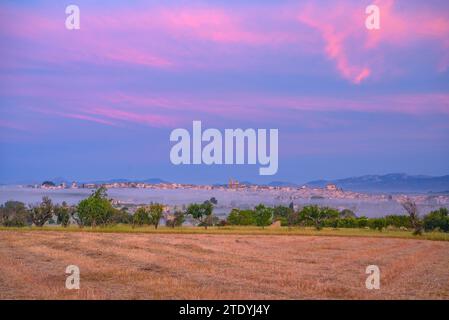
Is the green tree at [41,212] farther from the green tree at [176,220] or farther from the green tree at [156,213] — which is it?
the green tree at [176,220]

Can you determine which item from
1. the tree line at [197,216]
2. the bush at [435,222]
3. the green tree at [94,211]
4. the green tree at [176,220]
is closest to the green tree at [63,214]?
the tree line at [197,216]

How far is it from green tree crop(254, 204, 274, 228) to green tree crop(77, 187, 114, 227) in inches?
872

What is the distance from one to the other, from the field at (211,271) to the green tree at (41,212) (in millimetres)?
33986

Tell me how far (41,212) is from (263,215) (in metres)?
32.6

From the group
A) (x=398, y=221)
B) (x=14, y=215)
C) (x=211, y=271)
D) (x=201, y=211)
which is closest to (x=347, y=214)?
(x=398, y=221)

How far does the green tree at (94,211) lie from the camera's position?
82.4 m

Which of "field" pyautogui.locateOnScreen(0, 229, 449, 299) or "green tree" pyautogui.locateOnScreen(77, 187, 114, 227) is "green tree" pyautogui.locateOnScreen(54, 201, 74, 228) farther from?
"field" pyautogui.locateOnScreen(0, 229, 449, 299)

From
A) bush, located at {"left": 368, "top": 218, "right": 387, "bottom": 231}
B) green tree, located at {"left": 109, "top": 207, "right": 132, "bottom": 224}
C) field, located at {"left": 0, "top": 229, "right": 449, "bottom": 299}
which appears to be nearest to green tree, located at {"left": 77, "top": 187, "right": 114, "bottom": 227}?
green tree, located at {"left": 109, "top": 207, "right": 132, "bottom": 224}

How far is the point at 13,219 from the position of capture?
80.9 metres

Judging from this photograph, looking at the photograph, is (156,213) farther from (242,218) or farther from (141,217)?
(242,218)

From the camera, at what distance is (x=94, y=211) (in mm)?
82688
